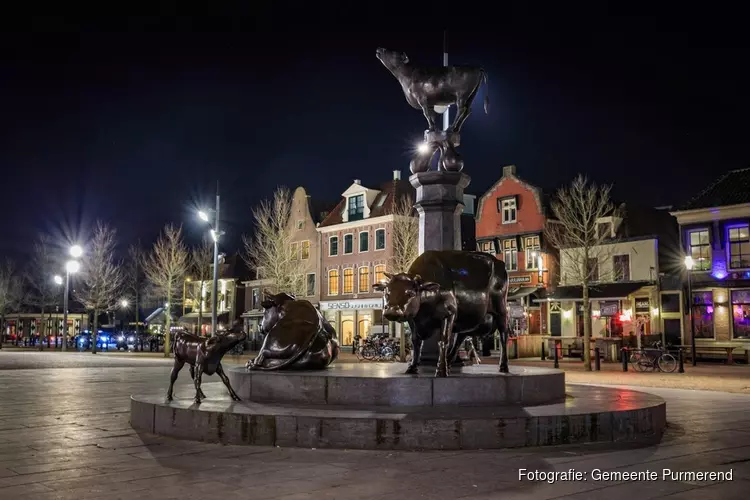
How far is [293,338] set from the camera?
397 inches

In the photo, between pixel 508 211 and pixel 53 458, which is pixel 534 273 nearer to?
pixel 508 211

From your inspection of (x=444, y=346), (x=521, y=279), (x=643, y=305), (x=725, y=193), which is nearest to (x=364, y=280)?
(x=521, y=279)

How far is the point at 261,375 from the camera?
924 cm

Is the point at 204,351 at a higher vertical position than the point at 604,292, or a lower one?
lower

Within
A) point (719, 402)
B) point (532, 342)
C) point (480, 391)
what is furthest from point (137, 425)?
point (532, 342)

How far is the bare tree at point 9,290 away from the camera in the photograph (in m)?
62.2

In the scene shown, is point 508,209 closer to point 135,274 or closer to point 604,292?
point 604,292

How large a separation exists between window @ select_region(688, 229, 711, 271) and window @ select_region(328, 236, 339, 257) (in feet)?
81.6

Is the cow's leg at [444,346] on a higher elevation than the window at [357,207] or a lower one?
lower

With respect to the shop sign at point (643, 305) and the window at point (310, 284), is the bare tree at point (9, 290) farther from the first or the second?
Result: the shop sign at point (643, 305)

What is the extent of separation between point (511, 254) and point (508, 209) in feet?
9.55

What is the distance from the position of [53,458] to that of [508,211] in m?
38.9

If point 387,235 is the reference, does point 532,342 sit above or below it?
below

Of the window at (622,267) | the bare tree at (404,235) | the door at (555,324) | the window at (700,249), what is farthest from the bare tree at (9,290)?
the window at (700,249)
